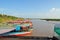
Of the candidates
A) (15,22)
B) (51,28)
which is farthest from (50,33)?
(15,22)

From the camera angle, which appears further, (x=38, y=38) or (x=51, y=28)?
(x=51, y=28)

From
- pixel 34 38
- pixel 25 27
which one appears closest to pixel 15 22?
pixel 25 27

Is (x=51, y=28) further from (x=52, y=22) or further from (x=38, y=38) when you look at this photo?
(x=38, y=38)

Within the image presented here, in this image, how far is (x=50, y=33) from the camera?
2.83 metres

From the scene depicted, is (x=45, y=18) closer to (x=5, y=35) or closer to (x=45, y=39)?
(x=45, y=39)

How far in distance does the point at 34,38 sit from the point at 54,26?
421 mm

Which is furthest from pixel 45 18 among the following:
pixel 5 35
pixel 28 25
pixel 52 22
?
pixel 5 35

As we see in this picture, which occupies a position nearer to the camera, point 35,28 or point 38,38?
point 38,38

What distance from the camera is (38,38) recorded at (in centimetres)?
277

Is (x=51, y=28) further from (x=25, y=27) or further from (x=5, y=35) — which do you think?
(x=5, y=35)

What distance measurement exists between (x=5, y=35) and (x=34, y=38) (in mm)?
469

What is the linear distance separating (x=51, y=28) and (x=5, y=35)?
30.4 inches

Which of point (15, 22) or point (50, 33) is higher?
point (15, 22)

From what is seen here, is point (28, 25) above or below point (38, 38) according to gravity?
above
